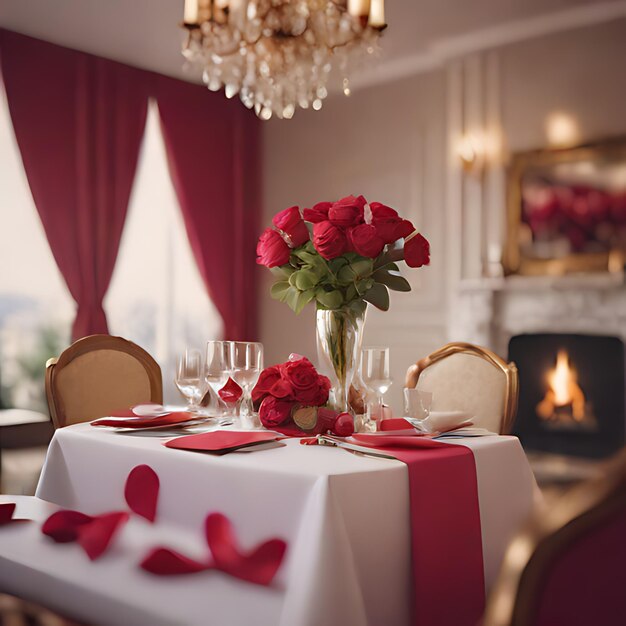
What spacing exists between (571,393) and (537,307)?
0.59m

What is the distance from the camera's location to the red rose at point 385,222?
1.81 metres

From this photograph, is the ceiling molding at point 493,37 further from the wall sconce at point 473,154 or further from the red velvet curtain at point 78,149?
the red velvet curtain at point 78,149

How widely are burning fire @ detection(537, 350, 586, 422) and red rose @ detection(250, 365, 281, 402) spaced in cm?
356

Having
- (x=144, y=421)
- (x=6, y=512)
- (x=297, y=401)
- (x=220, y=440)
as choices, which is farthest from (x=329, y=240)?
(x=6, y=512)

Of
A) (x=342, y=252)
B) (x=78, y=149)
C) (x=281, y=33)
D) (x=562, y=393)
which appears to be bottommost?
(x=562, y=393)

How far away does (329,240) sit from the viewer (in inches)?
70.2

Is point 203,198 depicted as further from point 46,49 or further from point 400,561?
point 400,561

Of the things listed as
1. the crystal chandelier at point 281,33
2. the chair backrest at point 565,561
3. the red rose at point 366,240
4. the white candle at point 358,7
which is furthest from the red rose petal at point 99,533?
the white candle at point 358,7

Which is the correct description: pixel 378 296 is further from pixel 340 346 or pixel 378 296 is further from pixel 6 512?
pixel 6 512

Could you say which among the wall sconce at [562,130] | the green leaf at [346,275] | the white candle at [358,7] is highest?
the wall sconce at [562,130]

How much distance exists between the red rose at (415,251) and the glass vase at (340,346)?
0.53ft

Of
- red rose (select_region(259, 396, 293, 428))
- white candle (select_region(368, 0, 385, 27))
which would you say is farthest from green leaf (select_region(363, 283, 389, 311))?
white candle (select_region(368, 0, 385, 27))

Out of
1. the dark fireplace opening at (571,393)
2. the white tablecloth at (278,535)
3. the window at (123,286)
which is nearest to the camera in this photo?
the white tablecloth at (278,535)

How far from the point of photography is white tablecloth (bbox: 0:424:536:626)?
50.5 inches
